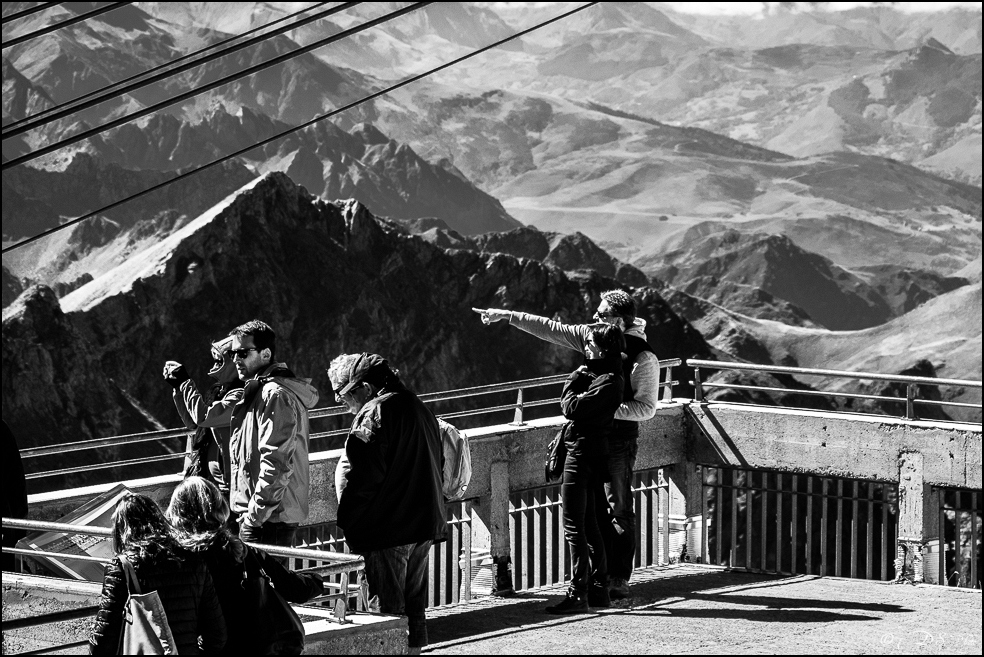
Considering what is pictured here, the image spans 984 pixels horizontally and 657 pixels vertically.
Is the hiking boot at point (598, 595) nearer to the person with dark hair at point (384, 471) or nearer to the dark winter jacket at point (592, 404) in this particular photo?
the dark winter jacket at point (592, 404)

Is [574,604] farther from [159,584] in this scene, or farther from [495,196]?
[495,196]

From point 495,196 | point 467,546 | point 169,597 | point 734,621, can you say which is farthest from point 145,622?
point 495,196

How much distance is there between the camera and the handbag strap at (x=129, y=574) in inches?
157

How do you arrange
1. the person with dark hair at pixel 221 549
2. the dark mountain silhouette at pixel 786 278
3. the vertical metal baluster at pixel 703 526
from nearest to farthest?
1. the person with dark hair at pixel 221 549
2. the vertical metal baluster at pixel 703 526
3. the dark mountain silhouette at pixel 786 278

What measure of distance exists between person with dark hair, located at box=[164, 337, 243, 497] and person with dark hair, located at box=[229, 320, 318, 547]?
0.51ft

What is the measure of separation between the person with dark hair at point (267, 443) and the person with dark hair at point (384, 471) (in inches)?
6.8

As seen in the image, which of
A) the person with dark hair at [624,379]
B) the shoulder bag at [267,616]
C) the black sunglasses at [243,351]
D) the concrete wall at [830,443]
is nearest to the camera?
the shoulder bag at [267,616]

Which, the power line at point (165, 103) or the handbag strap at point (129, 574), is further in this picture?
the power line at point (165, 103)

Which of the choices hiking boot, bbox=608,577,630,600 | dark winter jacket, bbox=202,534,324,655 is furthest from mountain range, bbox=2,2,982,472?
dark winter jacket, bbox=202,534,324,655

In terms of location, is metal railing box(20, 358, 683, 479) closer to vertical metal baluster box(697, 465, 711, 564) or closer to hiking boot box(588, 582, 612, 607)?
vertical metal baluster box(697, 465, 711, 564)

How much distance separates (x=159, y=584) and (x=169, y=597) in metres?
0.05

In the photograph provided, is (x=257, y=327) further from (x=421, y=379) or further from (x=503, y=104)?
(x=503, y=104)

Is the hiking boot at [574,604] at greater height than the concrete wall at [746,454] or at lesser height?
lesser

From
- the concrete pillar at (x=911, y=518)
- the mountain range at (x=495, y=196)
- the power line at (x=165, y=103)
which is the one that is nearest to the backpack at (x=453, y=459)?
the power line at (x=165, y=103)
